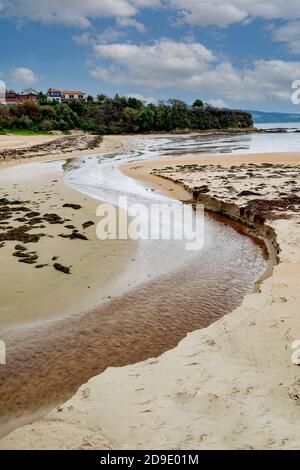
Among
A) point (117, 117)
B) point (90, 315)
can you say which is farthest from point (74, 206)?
point (117, 117)

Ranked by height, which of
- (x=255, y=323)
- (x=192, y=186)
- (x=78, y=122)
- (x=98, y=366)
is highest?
(x=78, y=122)

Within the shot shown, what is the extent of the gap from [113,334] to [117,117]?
98.0 m

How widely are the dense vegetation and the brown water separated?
68.0 m

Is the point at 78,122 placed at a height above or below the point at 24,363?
above

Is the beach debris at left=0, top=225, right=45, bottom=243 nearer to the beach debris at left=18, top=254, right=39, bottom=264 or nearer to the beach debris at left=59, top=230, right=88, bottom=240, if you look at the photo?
the beach debris at left=59, top=230, right=88, bottom=240

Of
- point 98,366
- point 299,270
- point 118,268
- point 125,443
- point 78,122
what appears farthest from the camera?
point 78,122

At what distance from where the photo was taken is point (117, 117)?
98.7m

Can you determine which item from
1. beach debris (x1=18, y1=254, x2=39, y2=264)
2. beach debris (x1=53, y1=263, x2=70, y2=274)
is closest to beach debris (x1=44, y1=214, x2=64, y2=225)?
beach debris (x1=18, y1=254, x2=39, y2=264)

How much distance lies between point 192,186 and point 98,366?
50.2ft

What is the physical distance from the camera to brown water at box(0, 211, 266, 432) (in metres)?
5.37

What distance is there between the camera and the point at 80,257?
9.92m

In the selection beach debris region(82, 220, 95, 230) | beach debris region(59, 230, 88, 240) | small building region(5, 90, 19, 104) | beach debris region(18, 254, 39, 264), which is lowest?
beach debris region(18, 254, 39, 264)
